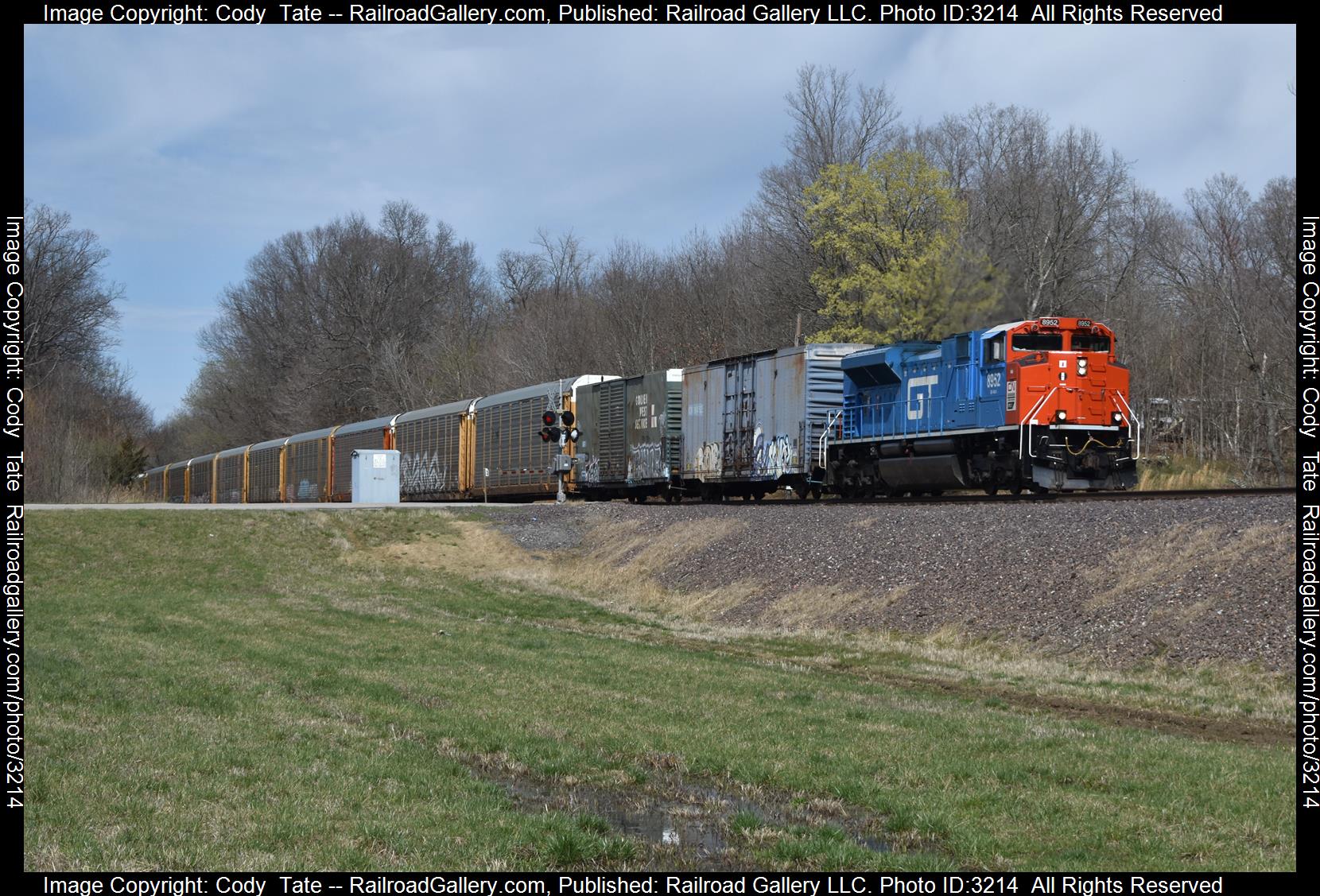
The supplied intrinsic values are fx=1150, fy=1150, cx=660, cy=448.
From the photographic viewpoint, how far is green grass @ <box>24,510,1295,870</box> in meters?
6.34

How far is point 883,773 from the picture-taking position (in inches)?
327

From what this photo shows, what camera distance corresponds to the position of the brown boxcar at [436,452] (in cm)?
4100

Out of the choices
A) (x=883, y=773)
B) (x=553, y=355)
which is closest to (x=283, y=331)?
(x=553, y=355)

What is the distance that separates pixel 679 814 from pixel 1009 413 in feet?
57.0

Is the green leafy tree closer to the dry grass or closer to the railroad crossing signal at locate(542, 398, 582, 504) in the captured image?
the railroad crossing signal at locate(542, 398, 582, 504)

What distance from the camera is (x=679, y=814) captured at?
7.43 meters

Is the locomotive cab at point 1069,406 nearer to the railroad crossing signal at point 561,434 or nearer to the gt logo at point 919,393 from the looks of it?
the gt logo at point 919,393

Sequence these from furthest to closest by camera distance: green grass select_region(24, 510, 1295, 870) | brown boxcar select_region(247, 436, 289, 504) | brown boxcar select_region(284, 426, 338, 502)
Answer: brown boxcar select_region(247, 436, 289, 504) < brown boxcar select_region(284, 426, 338, 502) < green grass select_region(24, 510, 1295, 870)

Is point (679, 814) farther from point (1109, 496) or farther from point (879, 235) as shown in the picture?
point (879, 235)

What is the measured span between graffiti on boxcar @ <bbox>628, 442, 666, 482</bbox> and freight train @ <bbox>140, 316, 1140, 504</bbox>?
46 mm

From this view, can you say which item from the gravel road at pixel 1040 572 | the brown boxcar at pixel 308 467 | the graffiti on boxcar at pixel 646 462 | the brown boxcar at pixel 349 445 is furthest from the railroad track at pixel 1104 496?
the brown boxcar at pixel 308 467

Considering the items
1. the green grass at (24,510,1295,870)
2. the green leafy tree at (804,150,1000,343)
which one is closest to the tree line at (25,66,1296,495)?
the green leafy tree at (804,150,1000,343)

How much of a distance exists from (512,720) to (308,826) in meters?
3.75
